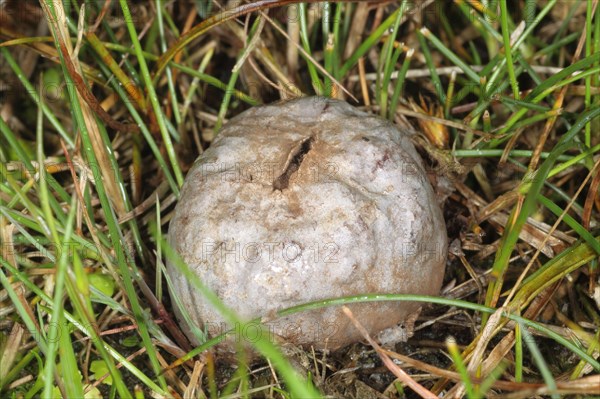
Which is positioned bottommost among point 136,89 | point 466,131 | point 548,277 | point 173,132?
point 548,277

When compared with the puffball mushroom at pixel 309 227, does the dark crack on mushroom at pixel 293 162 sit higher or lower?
higher

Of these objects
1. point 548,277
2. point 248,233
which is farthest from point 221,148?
point 548,277

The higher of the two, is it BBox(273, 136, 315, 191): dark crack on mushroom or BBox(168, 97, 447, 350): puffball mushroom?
BBox(273, 136, 315, 191): dark crack on mushroom

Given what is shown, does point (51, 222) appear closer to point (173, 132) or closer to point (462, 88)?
point (173, 132)

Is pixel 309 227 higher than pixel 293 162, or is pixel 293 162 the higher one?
pixel 293 162
